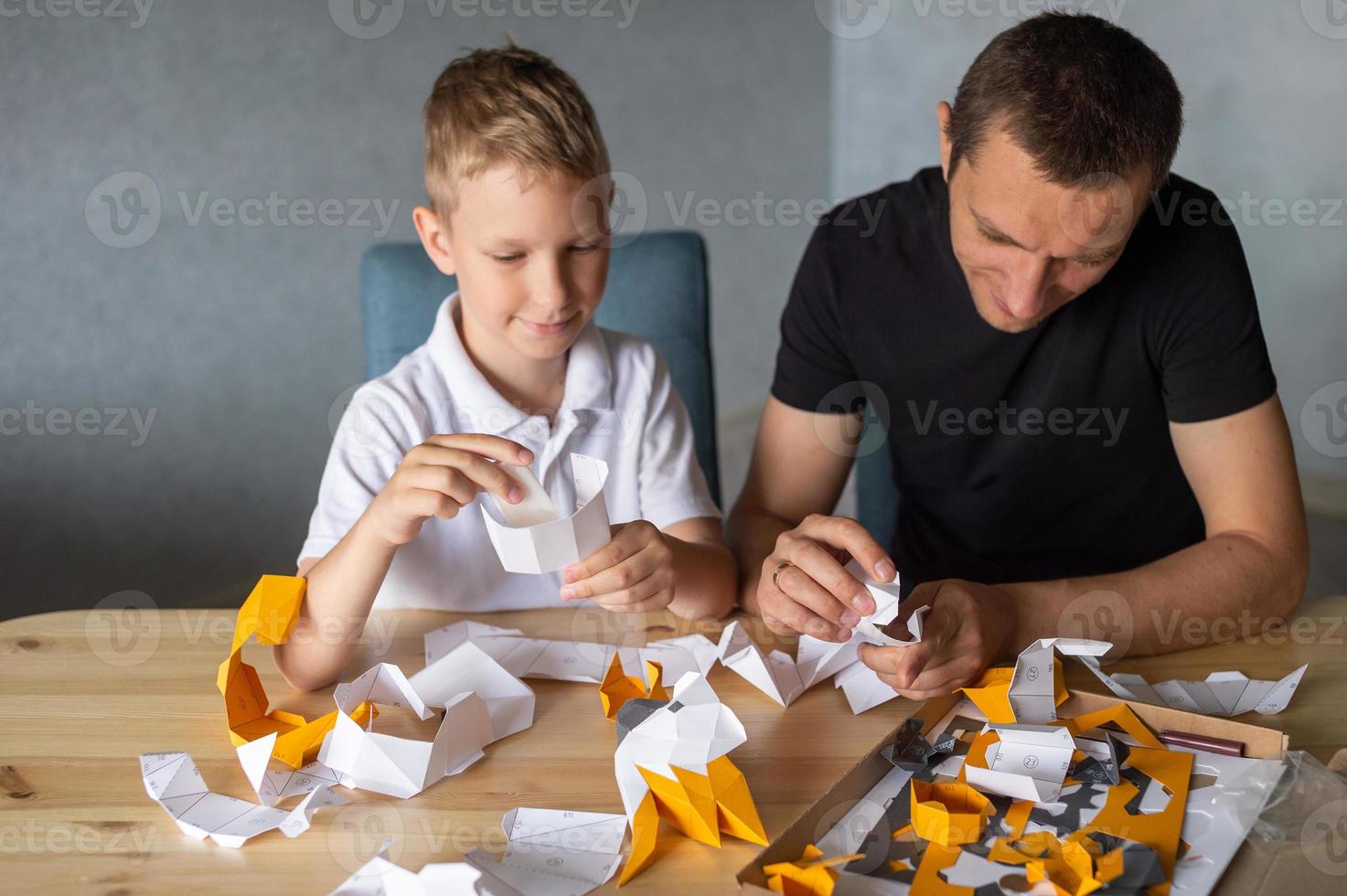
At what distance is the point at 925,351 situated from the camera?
1.57 m

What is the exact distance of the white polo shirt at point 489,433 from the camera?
1.35 meters

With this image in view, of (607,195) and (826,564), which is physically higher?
(607,195)

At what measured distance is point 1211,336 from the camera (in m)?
1.42

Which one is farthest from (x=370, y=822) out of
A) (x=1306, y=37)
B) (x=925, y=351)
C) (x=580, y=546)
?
(x=1306, y=37)

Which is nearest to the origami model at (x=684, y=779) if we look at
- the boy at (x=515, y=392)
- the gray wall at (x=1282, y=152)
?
the boy at (x=515, y=392)

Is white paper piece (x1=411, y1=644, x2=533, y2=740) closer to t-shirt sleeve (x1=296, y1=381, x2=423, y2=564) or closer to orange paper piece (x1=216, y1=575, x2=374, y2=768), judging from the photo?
orange paper piece (x1=216, y1=575, x2=374, y2=768)

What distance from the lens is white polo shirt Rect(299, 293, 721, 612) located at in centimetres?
135

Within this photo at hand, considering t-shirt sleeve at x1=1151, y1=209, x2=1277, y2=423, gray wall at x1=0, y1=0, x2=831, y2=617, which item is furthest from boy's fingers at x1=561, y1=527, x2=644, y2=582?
gray wall at x1=0, y1=0, x2=831, y2=617

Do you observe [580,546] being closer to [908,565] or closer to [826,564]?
[826,564]

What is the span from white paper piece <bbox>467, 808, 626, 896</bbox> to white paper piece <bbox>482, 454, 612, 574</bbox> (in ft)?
0.69

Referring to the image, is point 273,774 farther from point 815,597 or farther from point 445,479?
point 815,597

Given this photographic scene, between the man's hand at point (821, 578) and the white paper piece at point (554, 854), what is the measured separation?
0.95 ft

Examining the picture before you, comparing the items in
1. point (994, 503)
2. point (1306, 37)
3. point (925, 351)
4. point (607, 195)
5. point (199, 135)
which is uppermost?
point (1306, 37)

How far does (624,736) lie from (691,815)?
12cm
